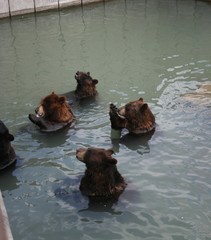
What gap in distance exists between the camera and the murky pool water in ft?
20.7

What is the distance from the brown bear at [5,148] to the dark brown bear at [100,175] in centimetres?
140

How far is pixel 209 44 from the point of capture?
46.6ft

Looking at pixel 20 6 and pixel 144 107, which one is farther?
pixel 20 6

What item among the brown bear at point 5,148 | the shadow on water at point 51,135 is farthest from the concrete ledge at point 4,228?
the shadow on water at point 51,135

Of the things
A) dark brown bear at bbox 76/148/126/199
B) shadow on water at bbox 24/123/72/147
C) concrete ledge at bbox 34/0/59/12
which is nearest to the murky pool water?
shadow on water at bbox 24/123/72/147

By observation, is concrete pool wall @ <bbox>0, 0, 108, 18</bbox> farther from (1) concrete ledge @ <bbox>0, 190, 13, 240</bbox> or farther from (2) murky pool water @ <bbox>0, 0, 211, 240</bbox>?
(1) concrete ledge @ <bbox>0, 190, 13, 240</bbox>

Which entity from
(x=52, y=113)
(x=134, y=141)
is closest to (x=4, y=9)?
(x=52, y=113)

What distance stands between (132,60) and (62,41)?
2.79 meters

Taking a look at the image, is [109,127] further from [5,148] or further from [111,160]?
[111,160]

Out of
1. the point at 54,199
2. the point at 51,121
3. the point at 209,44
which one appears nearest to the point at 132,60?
the point at 209,44

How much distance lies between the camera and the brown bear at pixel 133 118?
841 centimetres

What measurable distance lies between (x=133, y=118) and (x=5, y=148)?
7.19 ft

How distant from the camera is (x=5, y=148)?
752 centimetres

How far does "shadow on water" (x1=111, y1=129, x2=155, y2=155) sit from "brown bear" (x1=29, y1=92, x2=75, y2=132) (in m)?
0.94
